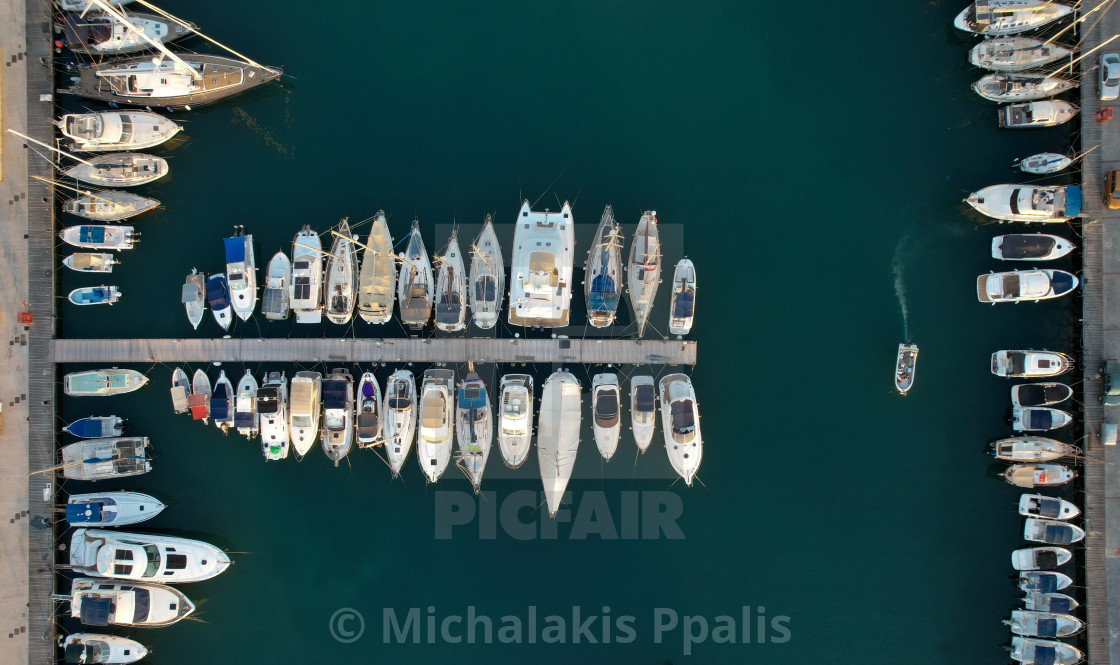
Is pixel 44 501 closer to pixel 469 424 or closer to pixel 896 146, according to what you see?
pixel 469 424

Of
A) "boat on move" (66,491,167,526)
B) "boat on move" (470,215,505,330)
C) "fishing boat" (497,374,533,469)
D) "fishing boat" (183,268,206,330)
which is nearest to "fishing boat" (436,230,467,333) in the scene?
"boat on move" (470,215,505,330)

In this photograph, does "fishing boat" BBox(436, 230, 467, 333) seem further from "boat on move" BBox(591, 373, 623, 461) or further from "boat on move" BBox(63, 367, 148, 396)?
"boat on move" BBox(63, 367, 148, 396)

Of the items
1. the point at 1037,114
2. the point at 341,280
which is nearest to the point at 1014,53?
the point at 1037,114

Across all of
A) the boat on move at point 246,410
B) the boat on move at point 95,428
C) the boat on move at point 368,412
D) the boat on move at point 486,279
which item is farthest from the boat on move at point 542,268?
the boat on move at point 95,428

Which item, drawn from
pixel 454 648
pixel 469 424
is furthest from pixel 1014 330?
pixel 454 648

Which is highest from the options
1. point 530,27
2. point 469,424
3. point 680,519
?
point 530,27

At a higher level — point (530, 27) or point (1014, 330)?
point (530, 27)
